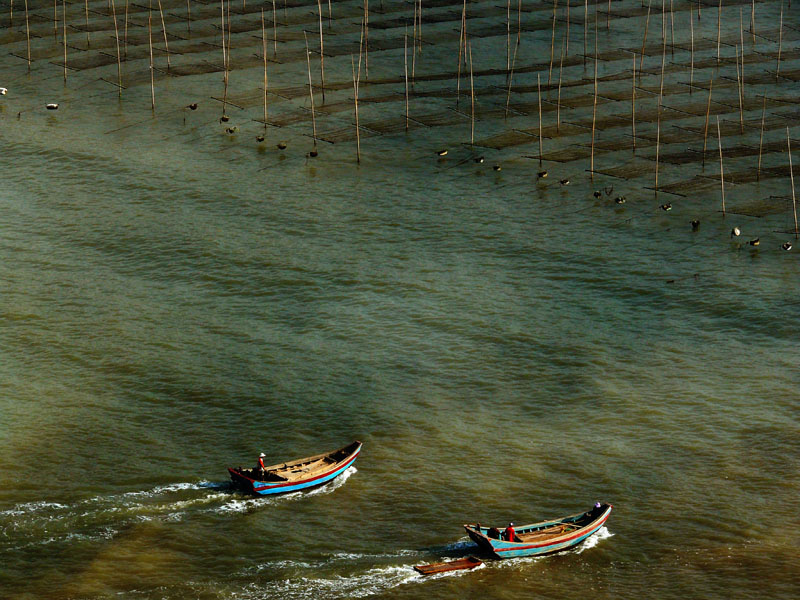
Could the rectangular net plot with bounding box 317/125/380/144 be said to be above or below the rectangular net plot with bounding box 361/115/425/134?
below

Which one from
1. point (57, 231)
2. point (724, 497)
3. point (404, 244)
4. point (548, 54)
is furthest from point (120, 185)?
point (724, 497)

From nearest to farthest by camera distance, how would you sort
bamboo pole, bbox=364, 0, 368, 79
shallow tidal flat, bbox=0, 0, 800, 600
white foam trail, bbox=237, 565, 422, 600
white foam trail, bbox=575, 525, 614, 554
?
white foam trail, bbox=237, 565, 422, 600, white foam trail, bbox=575, 525, 614, 554, shallow tidal flat, bbox=0, 0, 800, 600, bamboo pole, bbox=364, 0, 368, 79

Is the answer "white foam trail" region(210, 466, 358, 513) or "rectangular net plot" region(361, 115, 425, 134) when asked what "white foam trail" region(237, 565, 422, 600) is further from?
"rectangular net plot" region(361, 115, 425, 134)

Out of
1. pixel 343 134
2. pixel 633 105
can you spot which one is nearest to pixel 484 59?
pixel 343 134

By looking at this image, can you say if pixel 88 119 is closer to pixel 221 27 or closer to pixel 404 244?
pixel 221 27

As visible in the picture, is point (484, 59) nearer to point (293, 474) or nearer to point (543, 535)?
point (293, 474)

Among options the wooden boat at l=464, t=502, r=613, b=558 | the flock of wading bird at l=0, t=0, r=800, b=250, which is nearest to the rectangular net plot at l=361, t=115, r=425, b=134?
the flock of wading bird at l=0, t=0, r=800, b=250
